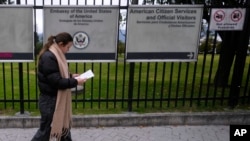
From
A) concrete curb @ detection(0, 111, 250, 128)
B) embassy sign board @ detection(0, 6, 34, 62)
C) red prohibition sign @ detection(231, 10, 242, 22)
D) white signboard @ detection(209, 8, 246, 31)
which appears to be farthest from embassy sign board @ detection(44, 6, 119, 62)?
red prohibition sign @ detection(231, 10, 242, 22)

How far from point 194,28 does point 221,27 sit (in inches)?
20.2

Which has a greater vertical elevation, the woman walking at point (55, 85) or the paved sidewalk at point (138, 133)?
the woman walking at point (55, 85)

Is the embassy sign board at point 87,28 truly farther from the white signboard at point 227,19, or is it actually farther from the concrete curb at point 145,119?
the white signboard at point 227,19

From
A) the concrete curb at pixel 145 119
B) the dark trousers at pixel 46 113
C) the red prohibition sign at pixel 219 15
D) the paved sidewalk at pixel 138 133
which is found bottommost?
the paved sidewalk at pixel 138 133

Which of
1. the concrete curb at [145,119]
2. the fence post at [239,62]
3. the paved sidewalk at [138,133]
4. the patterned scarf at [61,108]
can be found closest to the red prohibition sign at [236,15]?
Answer: the fence post at [239,62]

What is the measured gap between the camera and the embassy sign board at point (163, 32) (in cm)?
528

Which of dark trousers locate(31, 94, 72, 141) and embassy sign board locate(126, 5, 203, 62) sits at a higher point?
embassy sign board locate(126, 5, 203, 62)

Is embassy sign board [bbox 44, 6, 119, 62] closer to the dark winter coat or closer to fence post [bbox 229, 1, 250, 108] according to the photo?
the dark winter coat

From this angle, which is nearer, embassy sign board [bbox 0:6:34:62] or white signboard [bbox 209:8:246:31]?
embassy sign board [bbox 0:6:34:62]

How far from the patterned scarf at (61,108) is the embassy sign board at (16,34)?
147cm

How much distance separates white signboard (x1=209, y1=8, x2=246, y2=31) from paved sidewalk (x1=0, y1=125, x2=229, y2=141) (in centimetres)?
177

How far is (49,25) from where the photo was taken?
5.11 m

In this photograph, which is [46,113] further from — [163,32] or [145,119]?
[163,32]

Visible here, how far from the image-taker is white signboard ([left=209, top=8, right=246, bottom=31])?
18.0 feet
